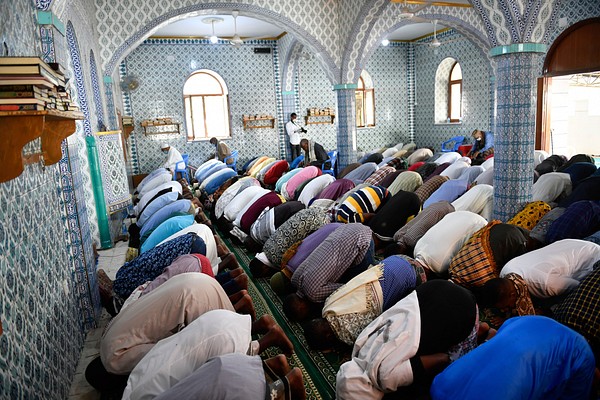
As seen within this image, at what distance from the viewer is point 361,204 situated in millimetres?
4602

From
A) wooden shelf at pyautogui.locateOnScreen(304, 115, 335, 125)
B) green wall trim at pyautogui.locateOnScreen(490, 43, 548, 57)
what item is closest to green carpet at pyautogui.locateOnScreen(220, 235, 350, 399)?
green wall trim at pyautogui.locateOnScreen(490, 43, 548, 57)

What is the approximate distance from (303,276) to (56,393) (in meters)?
1.51

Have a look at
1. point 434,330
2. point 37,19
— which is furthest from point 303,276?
point 37,19

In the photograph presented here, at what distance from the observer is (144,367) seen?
1.88 m

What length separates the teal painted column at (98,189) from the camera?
4.64 meters

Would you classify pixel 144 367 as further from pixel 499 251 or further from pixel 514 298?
pixel 499 251

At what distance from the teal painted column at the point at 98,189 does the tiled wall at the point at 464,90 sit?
28.2 feet

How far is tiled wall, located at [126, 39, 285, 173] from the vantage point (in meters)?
10.8

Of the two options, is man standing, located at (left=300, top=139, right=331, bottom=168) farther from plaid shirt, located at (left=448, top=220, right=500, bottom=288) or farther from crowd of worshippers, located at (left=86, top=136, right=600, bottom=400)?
plaid shirt, located at (left=448, top=220, right=500, bottom=288)

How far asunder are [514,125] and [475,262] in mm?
1965

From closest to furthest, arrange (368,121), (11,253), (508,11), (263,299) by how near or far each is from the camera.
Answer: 1. (11,253)
2. (263,299)
3. (508,11)
4. (368,121)

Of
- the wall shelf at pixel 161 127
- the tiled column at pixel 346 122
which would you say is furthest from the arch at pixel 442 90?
the wall shelf at pixel 161 127

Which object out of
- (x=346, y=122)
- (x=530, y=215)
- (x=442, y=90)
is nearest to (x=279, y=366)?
(x=530, y=215)

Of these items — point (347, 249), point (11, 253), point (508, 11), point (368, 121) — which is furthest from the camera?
point (368, 121)
